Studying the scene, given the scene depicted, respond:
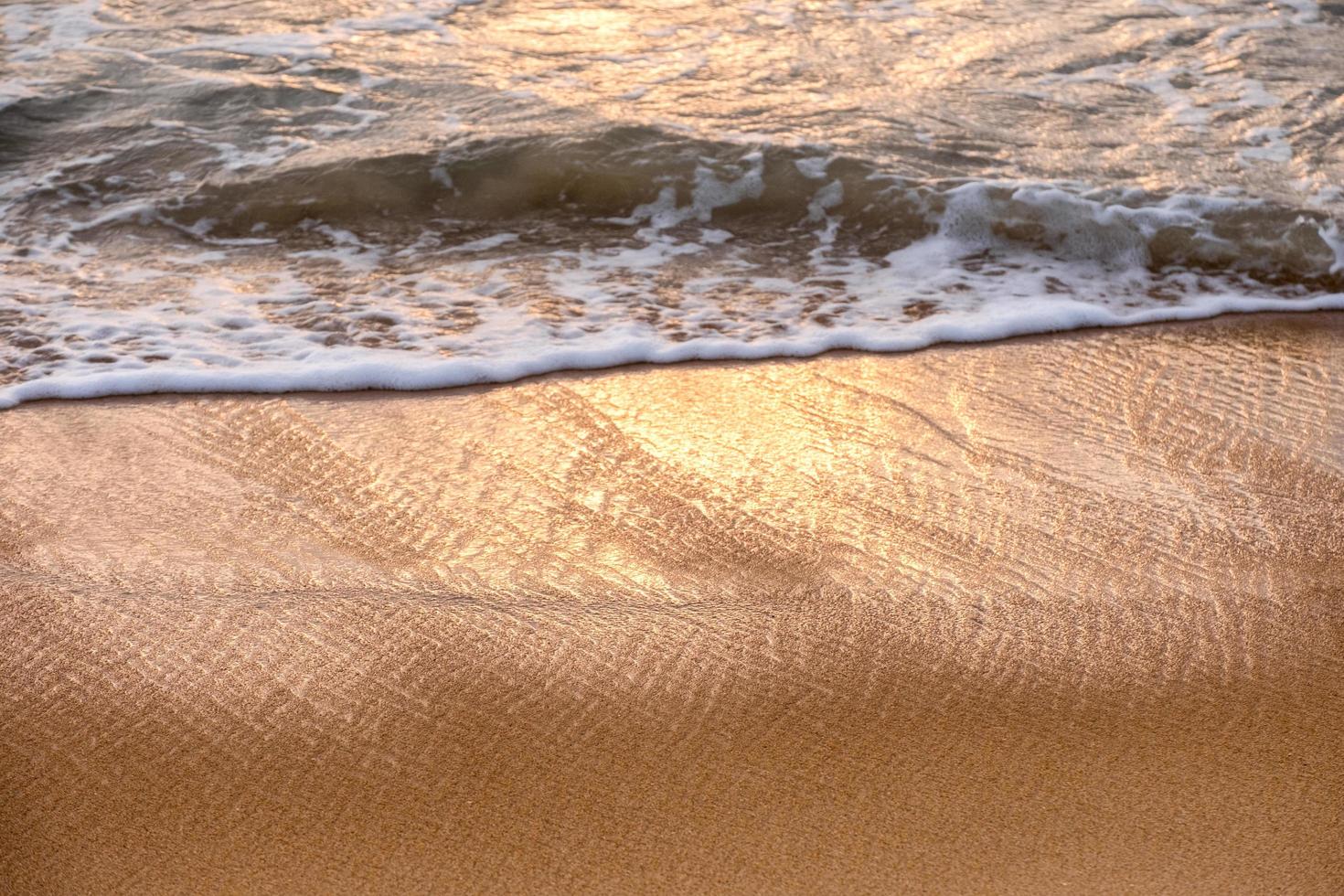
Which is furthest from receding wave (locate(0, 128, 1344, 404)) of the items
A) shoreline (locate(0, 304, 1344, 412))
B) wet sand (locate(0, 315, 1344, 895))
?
wet sand (locate(0, 315, 1344, 895))

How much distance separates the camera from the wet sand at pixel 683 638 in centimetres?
175

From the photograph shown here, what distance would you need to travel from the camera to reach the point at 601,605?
229cm

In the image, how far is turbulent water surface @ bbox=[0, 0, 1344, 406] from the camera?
3611 mm

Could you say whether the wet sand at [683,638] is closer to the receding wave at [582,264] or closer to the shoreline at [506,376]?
the shoreline at [506,376]

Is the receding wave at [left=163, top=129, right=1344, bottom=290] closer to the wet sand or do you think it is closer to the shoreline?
the shoreline

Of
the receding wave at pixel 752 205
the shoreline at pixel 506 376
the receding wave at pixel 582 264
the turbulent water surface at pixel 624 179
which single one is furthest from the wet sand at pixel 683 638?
the receding wave at pixel 752 205

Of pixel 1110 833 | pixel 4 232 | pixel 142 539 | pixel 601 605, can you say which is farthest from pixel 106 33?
pixel 1110 833

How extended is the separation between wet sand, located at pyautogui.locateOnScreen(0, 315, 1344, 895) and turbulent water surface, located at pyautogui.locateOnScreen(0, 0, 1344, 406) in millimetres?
437

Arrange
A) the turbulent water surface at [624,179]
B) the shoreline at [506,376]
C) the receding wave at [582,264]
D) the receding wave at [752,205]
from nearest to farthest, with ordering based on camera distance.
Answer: the shoreline at [506,376]
the receding wave at [582,264]
the turbulent water surface at [624,179]
the receding wave at [752,205]

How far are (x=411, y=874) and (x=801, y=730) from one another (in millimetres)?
638

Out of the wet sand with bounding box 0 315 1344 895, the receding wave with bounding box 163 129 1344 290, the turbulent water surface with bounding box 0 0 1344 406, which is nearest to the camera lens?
the wet sand with bounding box 0 315 1344 895

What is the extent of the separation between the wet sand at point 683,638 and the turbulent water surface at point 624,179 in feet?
1.43

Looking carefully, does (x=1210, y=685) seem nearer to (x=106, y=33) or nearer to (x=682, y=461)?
(x=682, y=461)

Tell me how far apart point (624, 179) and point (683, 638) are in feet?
9.32
